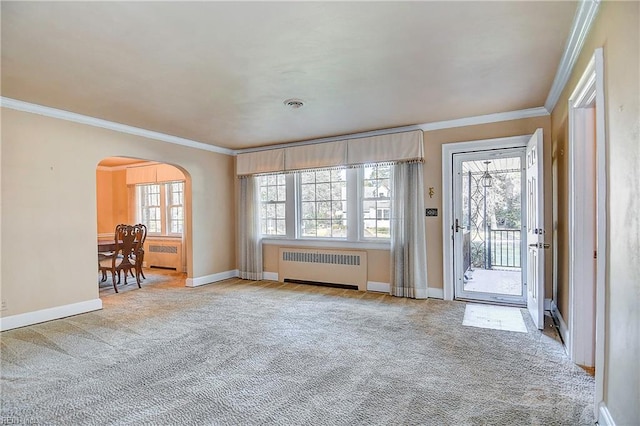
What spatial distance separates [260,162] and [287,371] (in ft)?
14.1

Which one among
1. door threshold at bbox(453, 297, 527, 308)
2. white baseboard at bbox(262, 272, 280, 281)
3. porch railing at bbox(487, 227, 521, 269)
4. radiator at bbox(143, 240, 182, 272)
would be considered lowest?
door threshold at bbox(453, 297, 527, 308)

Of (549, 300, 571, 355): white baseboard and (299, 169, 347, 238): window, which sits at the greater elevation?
(299, 169, 347, 238): window

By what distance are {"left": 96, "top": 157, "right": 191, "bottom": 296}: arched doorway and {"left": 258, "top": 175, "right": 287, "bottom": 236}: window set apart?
1.85 m

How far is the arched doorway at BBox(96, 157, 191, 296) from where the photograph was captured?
7590 mm

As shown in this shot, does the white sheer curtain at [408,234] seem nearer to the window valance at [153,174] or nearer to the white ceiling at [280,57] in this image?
the white ceiling at [280,57]

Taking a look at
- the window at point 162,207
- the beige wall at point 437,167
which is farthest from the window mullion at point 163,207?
the beige wall at point 437,167

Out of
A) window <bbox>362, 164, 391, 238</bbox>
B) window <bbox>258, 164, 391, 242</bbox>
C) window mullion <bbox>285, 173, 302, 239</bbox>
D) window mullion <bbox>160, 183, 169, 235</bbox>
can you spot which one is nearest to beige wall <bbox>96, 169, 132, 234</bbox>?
window mullion <bbox>160, 183, 169, 235</bbox>

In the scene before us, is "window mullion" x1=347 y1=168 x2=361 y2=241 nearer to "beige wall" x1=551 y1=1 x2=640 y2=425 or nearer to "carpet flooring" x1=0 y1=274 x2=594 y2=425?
"carpet flooring" x1=0 y1=274 x2=594 y2=425

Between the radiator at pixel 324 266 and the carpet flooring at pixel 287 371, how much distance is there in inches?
45.2

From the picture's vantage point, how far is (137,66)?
291cm

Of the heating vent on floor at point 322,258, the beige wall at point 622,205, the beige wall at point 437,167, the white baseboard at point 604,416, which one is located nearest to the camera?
the beige wall at point 622,205

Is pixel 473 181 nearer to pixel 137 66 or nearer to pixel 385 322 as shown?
pixel 385 322

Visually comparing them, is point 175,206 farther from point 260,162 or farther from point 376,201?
→ point 376,201

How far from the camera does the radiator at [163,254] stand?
754cm
